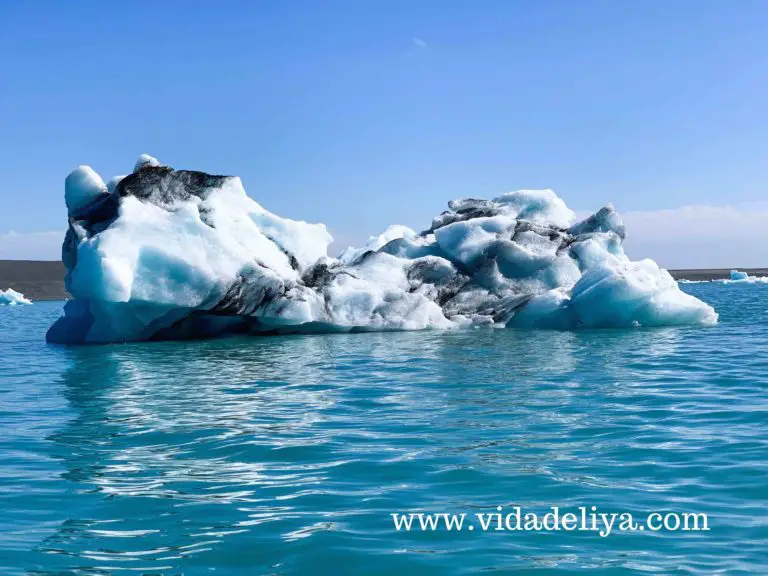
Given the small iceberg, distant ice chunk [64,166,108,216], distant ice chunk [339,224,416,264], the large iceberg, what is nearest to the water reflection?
the large iceberg

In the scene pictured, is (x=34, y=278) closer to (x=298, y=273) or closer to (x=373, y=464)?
(x=298, y=273)

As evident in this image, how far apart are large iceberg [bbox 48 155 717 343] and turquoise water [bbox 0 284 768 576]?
143 inches

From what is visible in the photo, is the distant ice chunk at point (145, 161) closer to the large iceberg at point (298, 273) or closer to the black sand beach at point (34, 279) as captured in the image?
the large iceberg at point (298, 273)

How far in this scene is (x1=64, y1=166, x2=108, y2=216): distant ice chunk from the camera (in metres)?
16.7

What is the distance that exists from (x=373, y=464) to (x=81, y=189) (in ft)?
42.4

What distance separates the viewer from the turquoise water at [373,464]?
4.01 metres

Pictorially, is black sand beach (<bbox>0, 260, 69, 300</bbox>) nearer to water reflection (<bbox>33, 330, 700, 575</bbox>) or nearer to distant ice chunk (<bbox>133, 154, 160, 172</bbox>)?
distant ice chunk (<bbox>133, 154, 160, 172</bbox>)

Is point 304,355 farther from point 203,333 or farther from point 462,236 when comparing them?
point 462,236

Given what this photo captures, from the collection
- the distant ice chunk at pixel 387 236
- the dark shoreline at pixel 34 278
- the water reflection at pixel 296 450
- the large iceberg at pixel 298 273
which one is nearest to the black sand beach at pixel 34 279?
the dark shoreline at pixel 34 278

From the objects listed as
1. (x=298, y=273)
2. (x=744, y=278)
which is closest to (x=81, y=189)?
(x=298, y=273)

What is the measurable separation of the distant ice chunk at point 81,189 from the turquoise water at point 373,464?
5.91 m

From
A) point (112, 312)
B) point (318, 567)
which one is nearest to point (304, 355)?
point (112, 312)

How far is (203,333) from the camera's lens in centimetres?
1772

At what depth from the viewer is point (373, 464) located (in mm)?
5672
